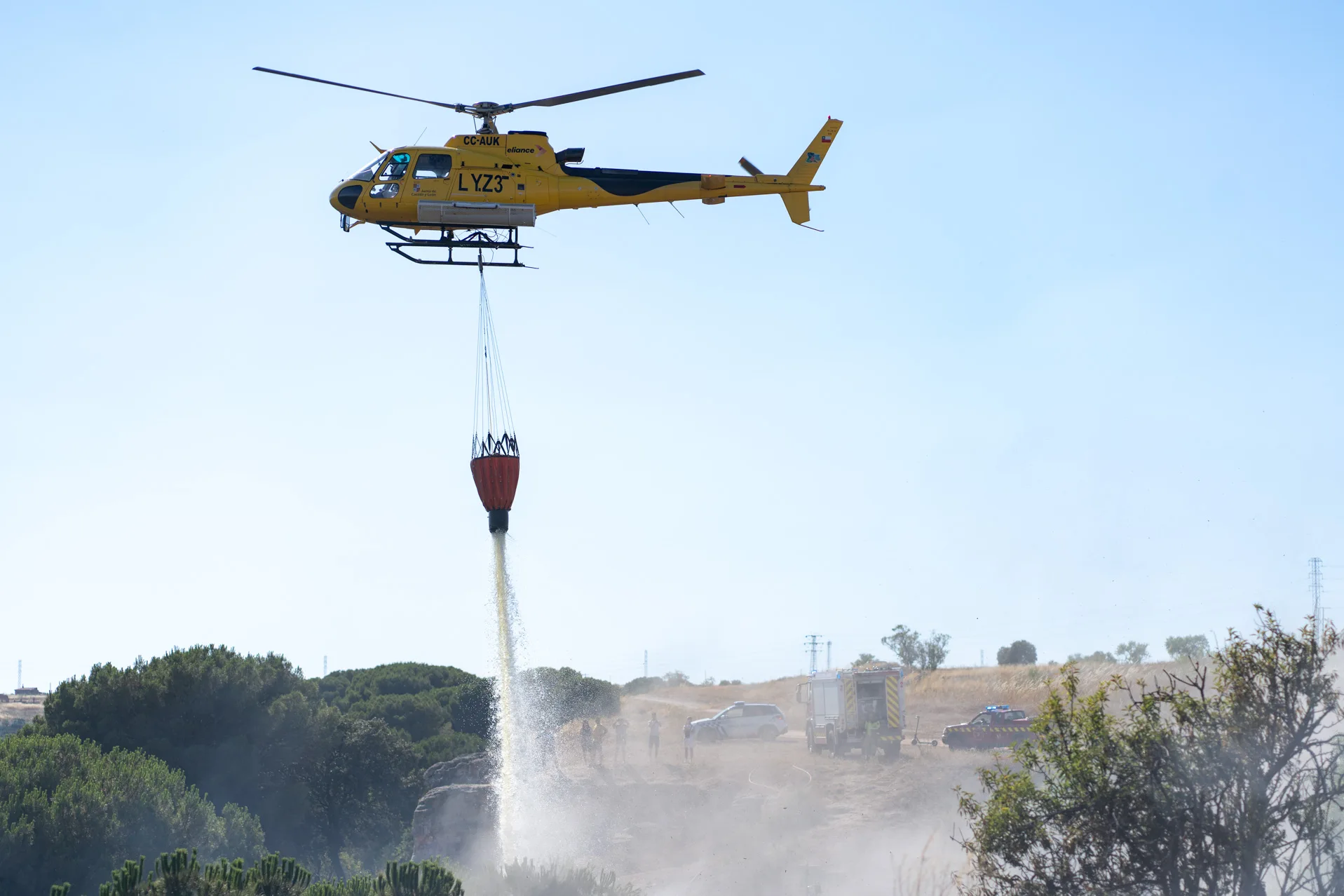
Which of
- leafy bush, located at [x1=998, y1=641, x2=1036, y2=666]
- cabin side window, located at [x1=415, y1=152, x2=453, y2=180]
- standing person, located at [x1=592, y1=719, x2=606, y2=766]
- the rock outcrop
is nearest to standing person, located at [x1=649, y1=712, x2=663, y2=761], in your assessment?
standing person, located at [x1=592, y1=719, x2=606, y2=766]

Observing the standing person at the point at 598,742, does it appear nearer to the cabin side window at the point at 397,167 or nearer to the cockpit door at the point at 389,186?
the cockpit door at the point at 389,186

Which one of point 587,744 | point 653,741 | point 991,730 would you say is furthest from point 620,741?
point 991,730

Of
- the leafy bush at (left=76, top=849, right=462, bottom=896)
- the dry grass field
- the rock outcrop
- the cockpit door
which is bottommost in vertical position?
the rock outcrop

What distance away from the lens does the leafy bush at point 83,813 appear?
3488 cm

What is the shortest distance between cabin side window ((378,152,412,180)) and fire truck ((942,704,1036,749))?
28.8m

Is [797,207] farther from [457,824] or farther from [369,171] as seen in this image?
[457,824]

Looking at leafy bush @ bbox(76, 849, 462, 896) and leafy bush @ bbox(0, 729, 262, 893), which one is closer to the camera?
leafy bush @ bbox(76, 849, 462, 896)

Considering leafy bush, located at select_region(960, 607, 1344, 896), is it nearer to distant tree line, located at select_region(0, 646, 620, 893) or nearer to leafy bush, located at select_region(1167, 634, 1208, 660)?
distant tree line, located at select_region(0, 646, 620, 893)

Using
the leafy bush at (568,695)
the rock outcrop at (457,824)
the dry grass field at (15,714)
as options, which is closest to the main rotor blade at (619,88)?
the rock outcrop at (457,824)

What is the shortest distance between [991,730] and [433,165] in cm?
2913

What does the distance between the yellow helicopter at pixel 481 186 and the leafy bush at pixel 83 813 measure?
70.6 feet

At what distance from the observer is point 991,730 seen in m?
43.4

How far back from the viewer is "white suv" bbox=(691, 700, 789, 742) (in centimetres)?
5059

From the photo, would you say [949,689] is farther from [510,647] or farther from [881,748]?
[510,647]
